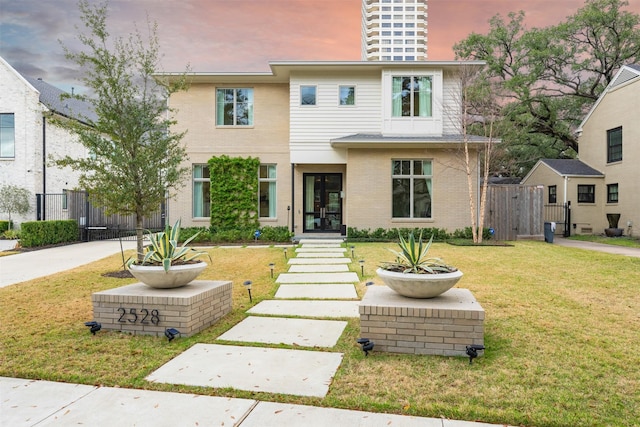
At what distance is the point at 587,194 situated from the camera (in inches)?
818

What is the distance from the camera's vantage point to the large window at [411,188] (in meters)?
15.6

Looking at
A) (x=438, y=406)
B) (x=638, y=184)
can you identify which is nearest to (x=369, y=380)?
(x=438, y=406)

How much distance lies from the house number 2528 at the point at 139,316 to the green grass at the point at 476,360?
0.64 feet

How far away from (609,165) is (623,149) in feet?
4.24

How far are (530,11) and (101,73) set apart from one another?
26.1 meters

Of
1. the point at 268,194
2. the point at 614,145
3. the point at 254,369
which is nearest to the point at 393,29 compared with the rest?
the point at 614,145

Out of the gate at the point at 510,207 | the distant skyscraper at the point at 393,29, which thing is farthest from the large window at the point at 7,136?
the distant skyscraper at the point at 393,29

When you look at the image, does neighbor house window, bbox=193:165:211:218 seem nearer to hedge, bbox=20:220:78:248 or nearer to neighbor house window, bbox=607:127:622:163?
hedge, bbox=20:220:78:248

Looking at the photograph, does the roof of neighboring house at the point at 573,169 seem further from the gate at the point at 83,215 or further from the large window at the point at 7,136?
the large window at the point at 7,136

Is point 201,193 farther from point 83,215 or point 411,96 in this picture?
point 411,96

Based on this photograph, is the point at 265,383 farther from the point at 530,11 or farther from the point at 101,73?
the point at 530,11

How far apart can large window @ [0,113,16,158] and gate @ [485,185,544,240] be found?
21.3 metres

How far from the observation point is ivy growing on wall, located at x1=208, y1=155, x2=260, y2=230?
16.2 metres

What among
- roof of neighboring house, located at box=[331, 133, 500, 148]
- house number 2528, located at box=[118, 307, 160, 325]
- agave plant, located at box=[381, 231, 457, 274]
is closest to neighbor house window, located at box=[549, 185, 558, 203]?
roof of neighboring house, located at box=[331, 133, 500, 148]
